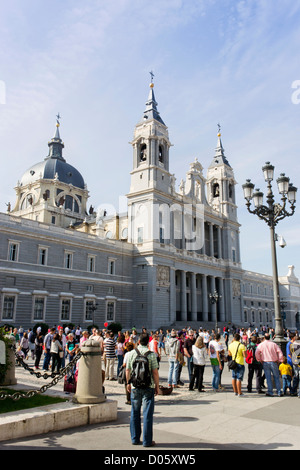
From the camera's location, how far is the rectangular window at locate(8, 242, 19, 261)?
30617 mm

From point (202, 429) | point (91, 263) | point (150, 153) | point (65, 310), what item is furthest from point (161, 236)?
point (202, 429)

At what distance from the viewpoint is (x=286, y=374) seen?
10844mm

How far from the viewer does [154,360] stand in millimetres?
6219

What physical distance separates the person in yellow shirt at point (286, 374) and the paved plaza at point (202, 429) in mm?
756

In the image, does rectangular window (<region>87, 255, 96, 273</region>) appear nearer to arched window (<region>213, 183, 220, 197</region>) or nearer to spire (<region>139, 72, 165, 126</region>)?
spire (<region>139, 72, 165, 126</region>)

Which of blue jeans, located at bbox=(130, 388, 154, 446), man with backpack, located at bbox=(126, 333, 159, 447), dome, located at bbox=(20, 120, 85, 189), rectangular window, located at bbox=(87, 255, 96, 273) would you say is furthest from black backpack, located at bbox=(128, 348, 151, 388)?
dome, located at bbox=(20, 120, 85, 189)

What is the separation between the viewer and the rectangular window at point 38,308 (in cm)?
3178

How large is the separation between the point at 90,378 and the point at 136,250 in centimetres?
3506

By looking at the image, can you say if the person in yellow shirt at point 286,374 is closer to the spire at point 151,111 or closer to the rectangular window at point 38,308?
the rectangular window at point 38,308

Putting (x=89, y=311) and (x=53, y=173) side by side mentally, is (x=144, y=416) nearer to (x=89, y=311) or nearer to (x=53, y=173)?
(x=89, y=311)

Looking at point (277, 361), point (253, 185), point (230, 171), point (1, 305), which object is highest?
point (230, 171)

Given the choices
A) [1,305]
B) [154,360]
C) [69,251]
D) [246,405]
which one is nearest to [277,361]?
[246,405]
